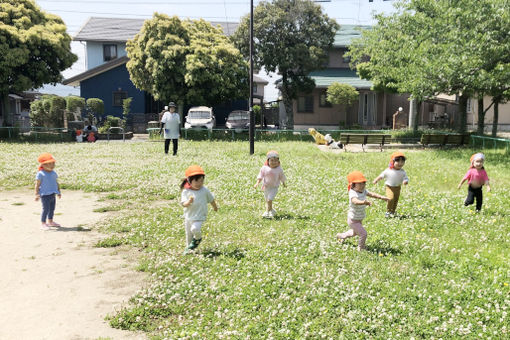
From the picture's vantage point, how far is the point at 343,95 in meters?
37.9

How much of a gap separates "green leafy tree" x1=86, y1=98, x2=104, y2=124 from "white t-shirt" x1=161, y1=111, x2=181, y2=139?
22.3 m

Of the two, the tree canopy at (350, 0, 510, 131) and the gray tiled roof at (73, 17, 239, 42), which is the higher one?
the gray tiled roof at (73, 17, 239, 42)

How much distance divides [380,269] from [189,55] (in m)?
27.7

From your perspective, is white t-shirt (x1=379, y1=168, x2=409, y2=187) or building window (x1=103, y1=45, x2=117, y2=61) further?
building window (x1=103, y1=45, x2=117, y2=61)

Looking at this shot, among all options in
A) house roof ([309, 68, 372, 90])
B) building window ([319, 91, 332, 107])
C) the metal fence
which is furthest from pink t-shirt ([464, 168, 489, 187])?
building window ([319, 91, 332, 107])

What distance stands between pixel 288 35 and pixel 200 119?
34.1ft

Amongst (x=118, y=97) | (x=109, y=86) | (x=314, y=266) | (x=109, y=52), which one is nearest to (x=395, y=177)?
(x=314, y=266)

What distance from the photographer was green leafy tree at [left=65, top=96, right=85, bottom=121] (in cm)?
3862

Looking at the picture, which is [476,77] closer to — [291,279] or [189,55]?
[291,279]

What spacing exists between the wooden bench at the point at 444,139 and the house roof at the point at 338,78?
16.4 meters

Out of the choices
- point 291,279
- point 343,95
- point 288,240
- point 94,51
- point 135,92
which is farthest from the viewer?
point 94,51

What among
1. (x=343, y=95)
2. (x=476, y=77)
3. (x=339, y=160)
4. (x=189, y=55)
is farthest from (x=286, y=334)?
(x=343, y=95)

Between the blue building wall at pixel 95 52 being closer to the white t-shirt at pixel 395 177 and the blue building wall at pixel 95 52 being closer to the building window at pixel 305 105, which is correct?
the building window at pixel 305 105

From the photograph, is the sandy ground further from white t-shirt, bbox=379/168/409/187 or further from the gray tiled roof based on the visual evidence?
the gray tiled roof
